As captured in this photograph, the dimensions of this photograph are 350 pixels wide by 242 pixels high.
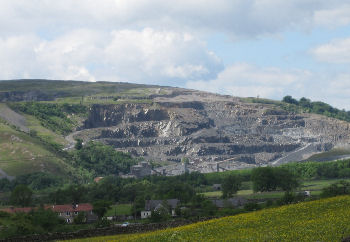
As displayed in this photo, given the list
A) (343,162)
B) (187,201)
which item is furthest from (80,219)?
(343,162)

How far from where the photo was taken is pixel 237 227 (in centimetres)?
5594

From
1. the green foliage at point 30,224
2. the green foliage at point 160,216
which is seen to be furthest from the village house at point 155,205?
the green foliage at point 30,224

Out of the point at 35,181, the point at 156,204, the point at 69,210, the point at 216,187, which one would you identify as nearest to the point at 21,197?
the point at 69,210

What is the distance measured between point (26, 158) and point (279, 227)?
137m

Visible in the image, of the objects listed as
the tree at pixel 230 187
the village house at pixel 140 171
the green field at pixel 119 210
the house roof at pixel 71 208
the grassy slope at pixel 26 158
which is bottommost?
the green field at pixel 119 210

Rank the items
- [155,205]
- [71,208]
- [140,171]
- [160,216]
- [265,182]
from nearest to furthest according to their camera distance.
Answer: [160,216], [155,205], [71,208], [265,182], [140,171]

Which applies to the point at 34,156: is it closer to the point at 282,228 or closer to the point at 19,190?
the point at 19,190

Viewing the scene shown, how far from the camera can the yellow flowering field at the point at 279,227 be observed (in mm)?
48688

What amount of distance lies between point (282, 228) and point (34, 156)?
13781 centimetres

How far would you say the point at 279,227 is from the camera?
174ft

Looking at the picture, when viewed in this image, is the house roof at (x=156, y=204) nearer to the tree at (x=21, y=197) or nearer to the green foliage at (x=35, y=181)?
the tree at (x=21, y=197)

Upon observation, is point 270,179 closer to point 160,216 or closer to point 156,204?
point 156,204

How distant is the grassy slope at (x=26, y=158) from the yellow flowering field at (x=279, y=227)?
117 meters

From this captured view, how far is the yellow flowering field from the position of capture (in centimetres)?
4869
